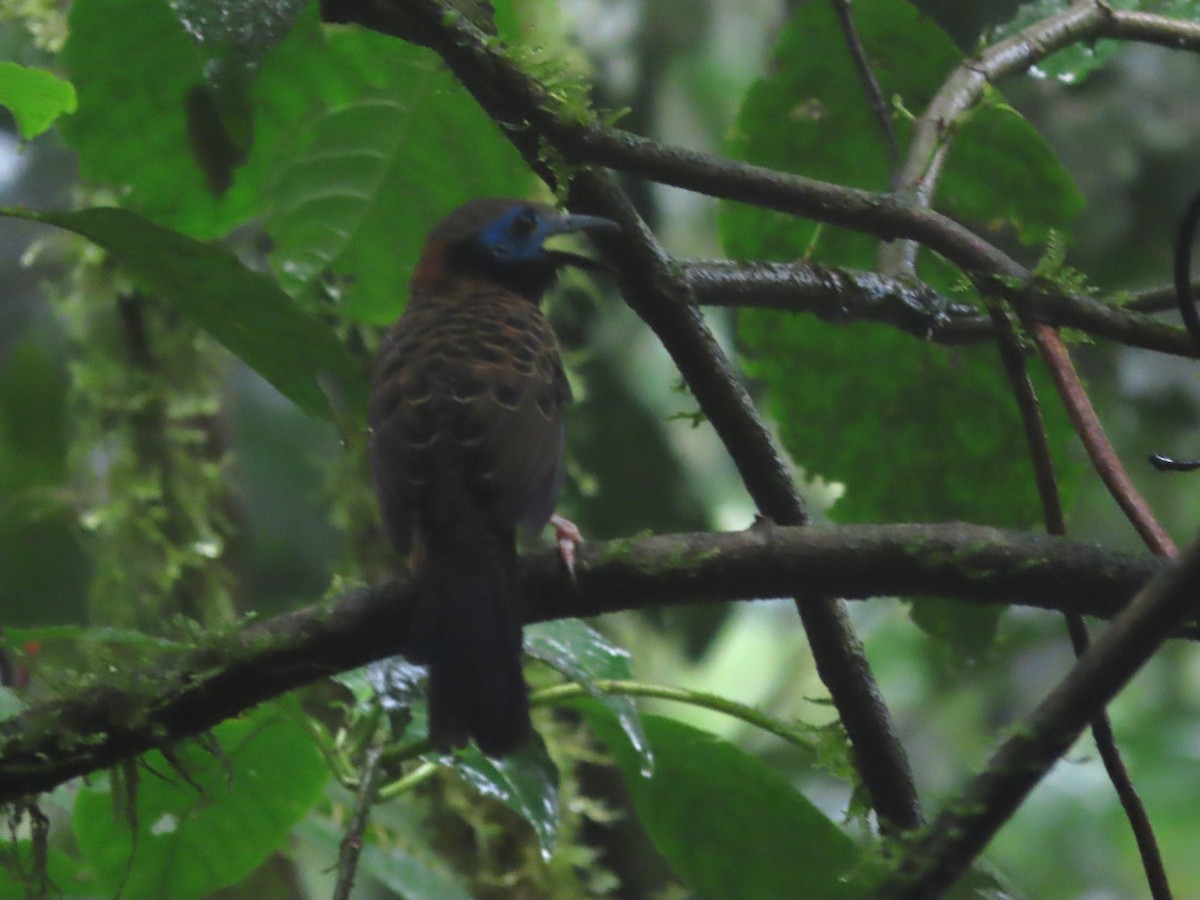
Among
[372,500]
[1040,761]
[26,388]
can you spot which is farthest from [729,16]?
[1040,761]

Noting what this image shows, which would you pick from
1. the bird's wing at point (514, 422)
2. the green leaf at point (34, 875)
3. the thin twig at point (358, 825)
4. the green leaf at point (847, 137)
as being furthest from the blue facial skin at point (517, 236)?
the green leaf at point (34, 875)

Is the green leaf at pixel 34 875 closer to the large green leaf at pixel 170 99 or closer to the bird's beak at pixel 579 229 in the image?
the large green leaf at pixel 170 99

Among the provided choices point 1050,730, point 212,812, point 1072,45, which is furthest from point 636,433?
point 1050,730

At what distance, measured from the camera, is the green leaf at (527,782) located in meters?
2.29

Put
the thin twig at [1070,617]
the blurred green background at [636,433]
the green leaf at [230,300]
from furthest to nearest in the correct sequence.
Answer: the blurred green background at [636,433] → the green leaf at [230,300] → the thin twig at [1070,617]

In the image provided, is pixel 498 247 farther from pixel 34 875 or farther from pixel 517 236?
pixel 34 875

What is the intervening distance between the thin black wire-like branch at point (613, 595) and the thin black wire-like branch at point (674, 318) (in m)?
0.21

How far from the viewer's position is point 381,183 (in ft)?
10.3

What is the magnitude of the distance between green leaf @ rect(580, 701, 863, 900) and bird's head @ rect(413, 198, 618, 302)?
126 cm

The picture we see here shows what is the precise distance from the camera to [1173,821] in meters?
5.30

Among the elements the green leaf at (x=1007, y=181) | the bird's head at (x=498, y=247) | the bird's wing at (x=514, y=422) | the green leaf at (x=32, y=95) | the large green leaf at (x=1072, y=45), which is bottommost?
the green leaf at (x=32, y=95)

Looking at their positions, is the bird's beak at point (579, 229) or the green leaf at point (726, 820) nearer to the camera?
the bird's beak at point (579, 229)

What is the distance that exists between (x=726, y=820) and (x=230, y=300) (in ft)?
3.99

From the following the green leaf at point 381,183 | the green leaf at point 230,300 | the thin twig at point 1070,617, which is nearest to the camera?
the thin twig at point 1070,617
